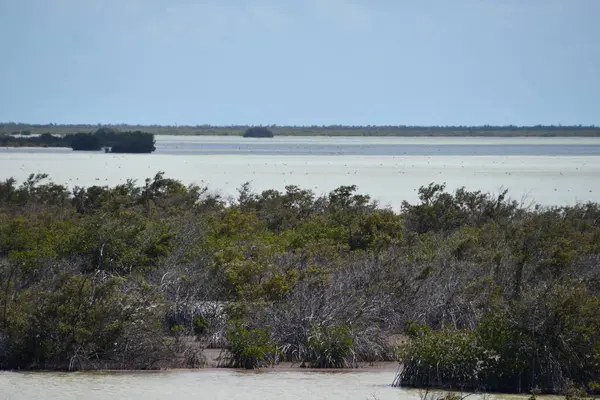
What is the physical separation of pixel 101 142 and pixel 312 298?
11305 centimetres

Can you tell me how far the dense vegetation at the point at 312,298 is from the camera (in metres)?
14.8

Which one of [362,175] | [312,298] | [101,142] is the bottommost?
[101,142]

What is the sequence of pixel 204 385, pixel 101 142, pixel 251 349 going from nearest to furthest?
pixel 204 385 < pixel 251 349 < pixel 101 142

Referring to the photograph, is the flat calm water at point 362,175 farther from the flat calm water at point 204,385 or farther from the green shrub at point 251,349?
the flat calm water at point 204,385

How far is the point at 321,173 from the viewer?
70.7 metres

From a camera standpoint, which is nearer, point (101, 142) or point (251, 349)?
point (251, 349)

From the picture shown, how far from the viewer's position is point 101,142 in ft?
418

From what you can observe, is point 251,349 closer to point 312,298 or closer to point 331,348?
point 331,348

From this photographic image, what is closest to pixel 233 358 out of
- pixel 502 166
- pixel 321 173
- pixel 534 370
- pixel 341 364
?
pixel 341 364

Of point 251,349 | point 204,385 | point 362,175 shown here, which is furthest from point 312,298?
point 362,175

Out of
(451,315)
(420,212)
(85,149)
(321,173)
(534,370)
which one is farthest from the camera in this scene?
(85,149)

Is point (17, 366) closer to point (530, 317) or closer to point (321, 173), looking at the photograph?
point (530, 317)

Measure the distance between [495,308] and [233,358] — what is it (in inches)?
165

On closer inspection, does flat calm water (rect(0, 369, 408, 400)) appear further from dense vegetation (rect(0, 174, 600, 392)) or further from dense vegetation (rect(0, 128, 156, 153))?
dense vegetation (rect(0, 128, 156, 153))
